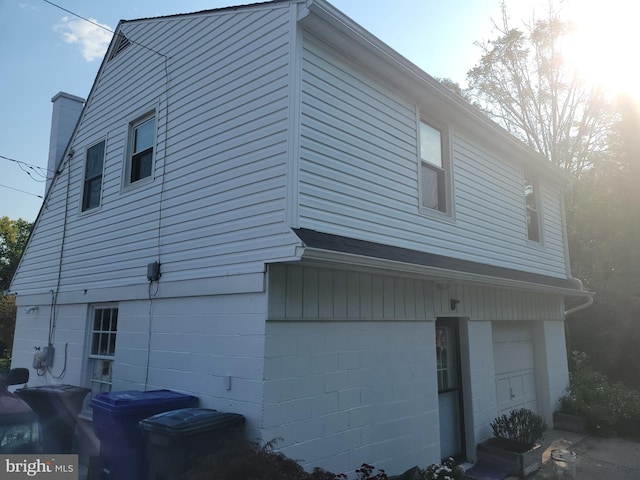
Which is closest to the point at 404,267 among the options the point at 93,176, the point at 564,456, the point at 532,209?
the point at 564,456

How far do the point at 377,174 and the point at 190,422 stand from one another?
12.3 ft

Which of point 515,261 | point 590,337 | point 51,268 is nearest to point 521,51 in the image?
point 590,337

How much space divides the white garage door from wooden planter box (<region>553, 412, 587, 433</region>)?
0.44 metres

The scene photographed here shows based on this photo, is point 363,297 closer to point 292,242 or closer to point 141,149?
point 292,242

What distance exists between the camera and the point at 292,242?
4527 millimetres

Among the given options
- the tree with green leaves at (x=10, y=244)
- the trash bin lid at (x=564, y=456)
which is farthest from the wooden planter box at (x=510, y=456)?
the tree with green leaves at (x=10, y=244)

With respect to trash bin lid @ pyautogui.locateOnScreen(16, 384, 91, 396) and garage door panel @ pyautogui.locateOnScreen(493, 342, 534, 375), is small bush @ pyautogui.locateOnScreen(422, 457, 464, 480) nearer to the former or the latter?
garage door panel @ pyautogui.locateOnScreen(493, 342, 534, 375)

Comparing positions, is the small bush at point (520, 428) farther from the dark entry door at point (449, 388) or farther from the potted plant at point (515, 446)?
the dark entry door at point (449, 388)

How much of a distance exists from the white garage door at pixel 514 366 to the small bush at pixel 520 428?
99 cm

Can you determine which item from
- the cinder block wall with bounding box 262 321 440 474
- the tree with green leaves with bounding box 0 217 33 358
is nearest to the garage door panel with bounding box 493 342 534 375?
the cinder block wall with bounding box 262 321 440 474

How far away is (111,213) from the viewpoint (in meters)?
7.80

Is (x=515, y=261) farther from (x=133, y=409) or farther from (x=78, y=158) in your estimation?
(x=78, y=158)

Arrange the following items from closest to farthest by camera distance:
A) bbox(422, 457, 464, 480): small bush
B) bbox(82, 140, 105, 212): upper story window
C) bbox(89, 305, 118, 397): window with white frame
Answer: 1. bbox(422, 457, 464, 480): small bush
2. bbox(89, 305, 118, 397): window with white frame
3. bbox(82, 140, 105, 212): upper story window

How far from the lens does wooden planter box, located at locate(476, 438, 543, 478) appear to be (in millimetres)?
6766
